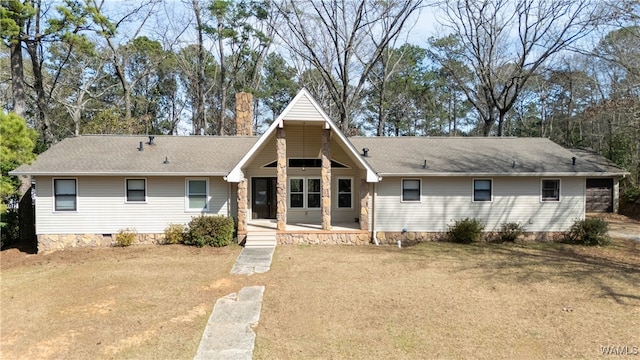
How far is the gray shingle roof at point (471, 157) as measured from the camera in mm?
15625

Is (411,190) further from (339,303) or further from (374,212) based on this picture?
(339,303)

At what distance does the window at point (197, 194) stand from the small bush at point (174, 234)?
935mm

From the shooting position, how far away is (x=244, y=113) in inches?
768

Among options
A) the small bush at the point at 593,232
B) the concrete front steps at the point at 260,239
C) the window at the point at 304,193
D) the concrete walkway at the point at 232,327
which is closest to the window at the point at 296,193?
the window at the point at 304,193

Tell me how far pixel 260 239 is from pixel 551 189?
41.6ft

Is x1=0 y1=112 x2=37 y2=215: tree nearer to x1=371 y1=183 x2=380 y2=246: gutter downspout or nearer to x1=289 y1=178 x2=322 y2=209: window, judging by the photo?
x1=289 y1=178 x2=322 y2=209: window

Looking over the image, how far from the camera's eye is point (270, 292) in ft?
30.6

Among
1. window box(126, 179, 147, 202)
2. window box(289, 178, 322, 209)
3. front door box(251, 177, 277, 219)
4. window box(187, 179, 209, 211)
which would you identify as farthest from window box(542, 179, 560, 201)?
window box(126, 179, 147, 202)

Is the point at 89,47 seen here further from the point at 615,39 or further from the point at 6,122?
the point at 615,39

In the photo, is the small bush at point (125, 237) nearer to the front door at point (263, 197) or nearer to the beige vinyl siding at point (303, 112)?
the front door at point (263, 197)

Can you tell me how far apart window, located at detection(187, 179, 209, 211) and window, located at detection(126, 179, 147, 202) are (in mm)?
1761

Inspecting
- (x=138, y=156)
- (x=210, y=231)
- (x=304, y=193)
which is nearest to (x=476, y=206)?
(x=304, y=193)

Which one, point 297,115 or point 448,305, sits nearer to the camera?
point 448,305

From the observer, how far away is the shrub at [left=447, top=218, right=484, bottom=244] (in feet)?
50.3
